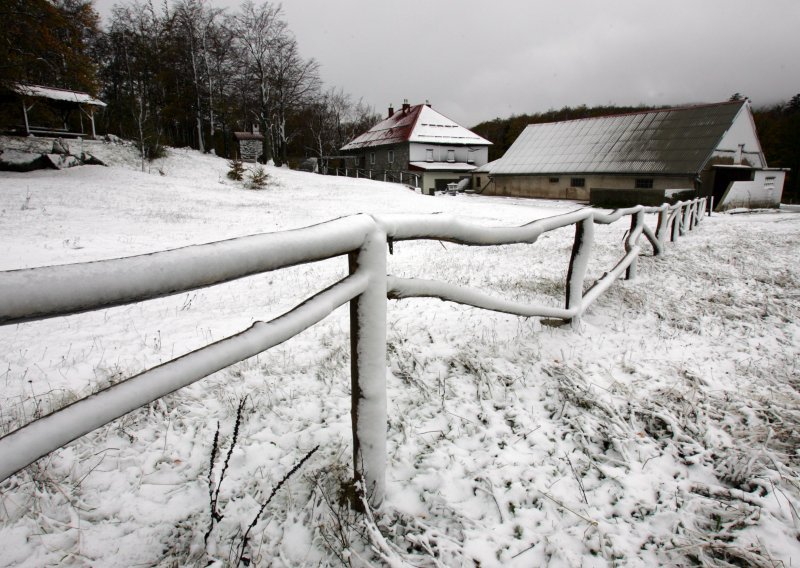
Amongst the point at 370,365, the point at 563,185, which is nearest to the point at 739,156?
the point at 563,185

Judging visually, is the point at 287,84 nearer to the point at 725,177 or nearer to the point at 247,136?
the point at 247,136

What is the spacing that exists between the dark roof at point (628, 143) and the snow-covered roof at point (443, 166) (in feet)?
15.0

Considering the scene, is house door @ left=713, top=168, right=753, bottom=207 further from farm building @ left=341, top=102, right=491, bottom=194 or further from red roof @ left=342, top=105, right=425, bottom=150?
red roof @ left=342, top=105, right=425, bottom=150

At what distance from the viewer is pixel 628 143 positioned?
91.1 ft

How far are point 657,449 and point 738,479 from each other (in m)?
0.32

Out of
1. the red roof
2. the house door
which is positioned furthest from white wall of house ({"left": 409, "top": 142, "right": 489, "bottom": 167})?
the house door

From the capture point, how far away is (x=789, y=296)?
4.70 meters

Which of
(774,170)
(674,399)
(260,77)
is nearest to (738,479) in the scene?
(674,399)

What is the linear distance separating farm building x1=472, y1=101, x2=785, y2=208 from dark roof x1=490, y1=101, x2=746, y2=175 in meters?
0.05

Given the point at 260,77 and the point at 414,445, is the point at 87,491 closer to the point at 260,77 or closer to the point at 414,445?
the point at 414,445

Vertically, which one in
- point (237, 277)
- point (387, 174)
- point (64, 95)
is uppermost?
point (64, 95)

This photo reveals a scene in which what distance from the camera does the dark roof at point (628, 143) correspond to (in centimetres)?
2450

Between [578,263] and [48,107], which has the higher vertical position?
[48,107]

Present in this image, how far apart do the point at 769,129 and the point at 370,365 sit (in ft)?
198
